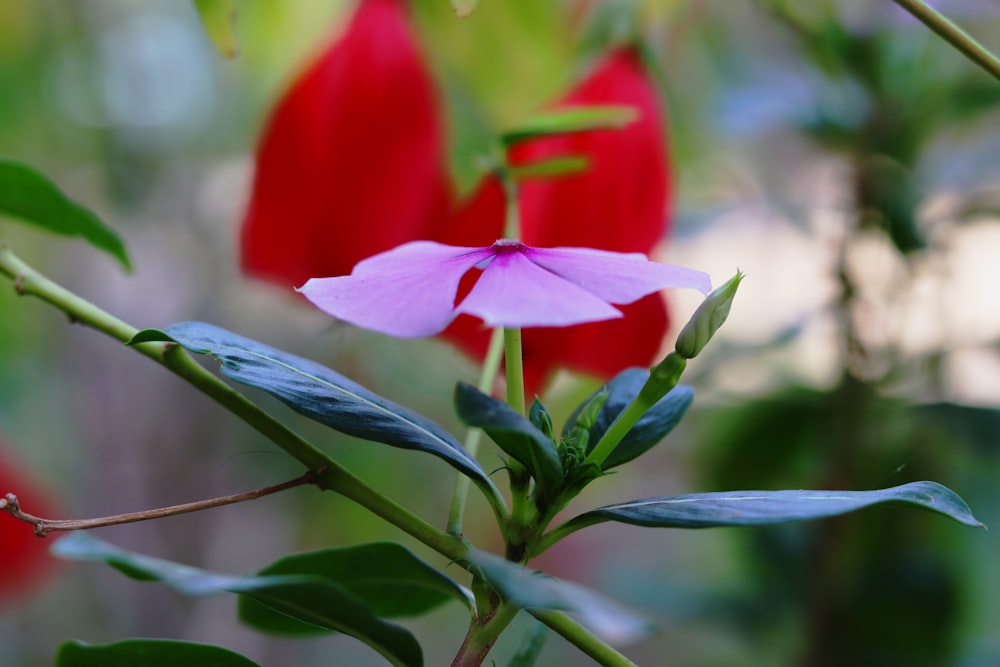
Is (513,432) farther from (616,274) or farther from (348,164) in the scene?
(348,164)

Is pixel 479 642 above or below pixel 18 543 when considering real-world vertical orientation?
above

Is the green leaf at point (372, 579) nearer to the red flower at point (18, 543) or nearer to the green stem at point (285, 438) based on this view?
the green stem at point (285, 438)

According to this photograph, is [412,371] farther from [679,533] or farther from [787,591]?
[679,533]

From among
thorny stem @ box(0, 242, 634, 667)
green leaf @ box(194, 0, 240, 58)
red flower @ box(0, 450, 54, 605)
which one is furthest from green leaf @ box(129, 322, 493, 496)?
red flower @ box(0, 450, 54, 605)

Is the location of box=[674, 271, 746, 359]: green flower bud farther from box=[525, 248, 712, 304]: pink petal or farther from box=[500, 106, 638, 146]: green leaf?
box=[500, 106, 638, 146]: green leaf

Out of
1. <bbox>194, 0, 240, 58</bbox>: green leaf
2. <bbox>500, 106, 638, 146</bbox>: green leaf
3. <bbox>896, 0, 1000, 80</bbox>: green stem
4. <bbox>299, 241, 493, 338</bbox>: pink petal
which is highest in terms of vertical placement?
<bbox>896, 0, 1000, 80</bbox>: green stem

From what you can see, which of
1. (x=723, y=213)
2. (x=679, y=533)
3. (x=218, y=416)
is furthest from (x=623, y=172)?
(x=679, y=533)

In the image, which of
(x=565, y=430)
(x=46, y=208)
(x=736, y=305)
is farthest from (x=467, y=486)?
(x=736, y=305)
